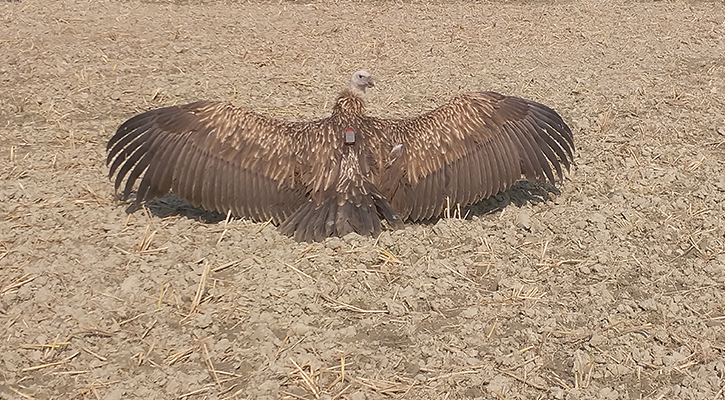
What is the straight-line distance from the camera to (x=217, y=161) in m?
5.69

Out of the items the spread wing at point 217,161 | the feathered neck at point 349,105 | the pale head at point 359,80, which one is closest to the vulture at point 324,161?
the spread wing at point 217,161

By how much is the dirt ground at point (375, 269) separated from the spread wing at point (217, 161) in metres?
0.29

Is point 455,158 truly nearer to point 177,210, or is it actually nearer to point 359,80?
point 359,80

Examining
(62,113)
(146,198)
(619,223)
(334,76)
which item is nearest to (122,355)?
(146,198)

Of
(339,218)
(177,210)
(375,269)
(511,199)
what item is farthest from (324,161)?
(511,199)

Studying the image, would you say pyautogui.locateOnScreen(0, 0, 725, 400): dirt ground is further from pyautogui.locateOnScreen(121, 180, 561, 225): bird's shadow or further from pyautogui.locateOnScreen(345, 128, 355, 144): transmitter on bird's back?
Answer: pyautogui.locateOnScreen(345, 128, 355, 144): transmitter on bird's back

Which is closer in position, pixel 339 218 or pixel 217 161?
pixel 339 218

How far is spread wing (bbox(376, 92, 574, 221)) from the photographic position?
228 inches

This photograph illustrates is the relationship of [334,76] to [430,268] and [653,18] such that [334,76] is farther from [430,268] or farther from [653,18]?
[653,18]

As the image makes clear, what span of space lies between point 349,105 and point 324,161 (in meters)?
0.78

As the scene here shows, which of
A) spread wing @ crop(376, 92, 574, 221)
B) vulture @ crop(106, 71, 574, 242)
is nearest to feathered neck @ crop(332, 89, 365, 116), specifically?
vulture @ crop(106, 71, 574, 242)

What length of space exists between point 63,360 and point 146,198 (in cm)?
177

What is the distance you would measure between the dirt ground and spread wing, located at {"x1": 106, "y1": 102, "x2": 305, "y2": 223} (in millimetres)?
288

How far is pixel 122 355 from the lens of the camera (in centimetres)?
435
